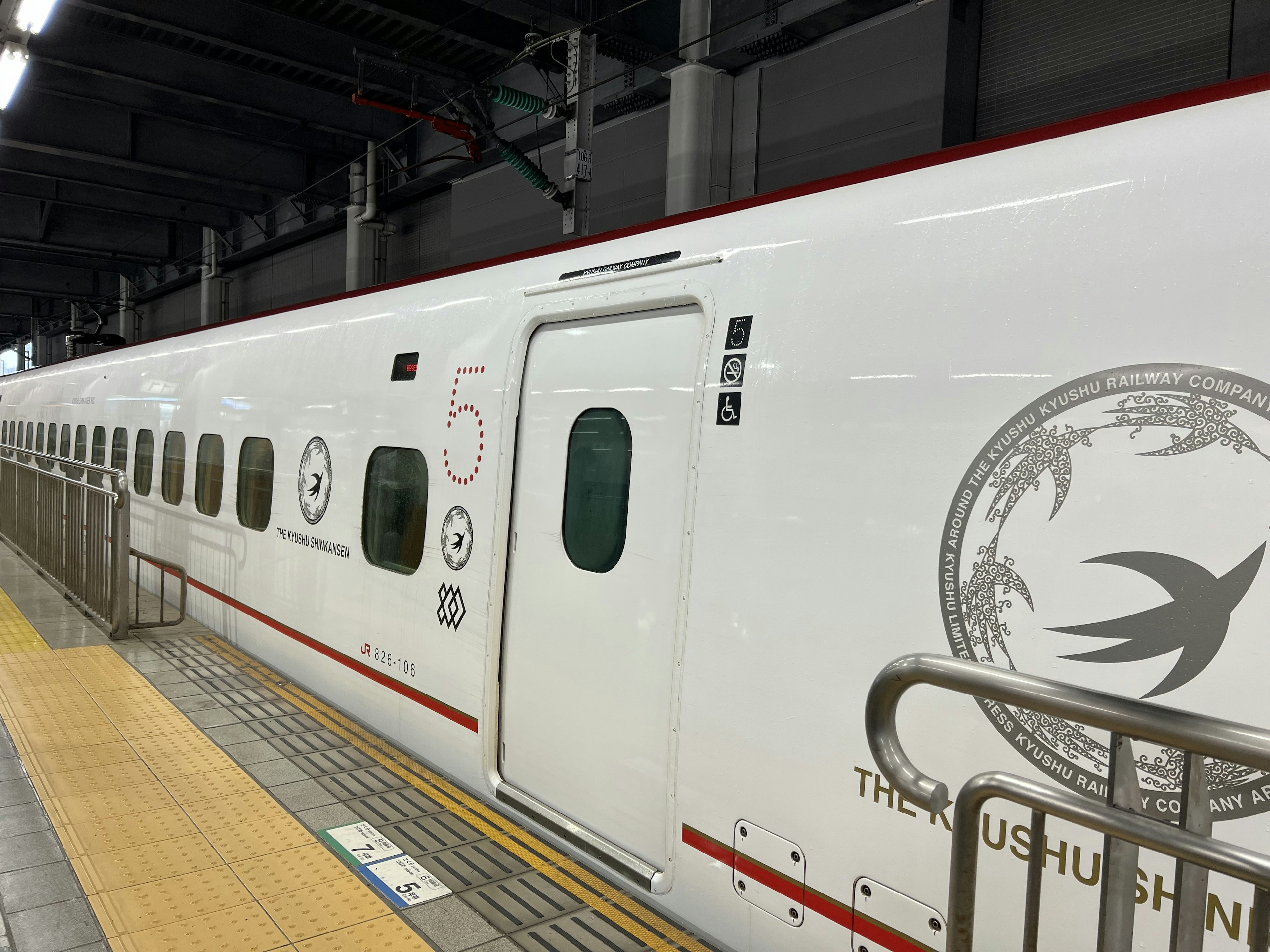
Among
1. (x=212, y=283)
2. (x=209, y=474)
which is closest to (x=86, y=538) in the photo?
(x=209, y=474)

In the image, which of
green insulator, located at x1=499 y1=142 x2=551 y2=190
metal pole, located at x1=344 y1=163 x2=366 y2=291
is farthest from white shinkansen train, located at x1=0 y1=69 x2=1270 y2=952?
metal pole, located at x1=344 y1=163 x2=366 y2=291

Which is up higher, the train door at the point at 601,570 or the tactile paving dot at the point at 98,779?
the train door at the point at 601,570

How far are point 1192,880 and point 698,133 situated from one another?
301 inches

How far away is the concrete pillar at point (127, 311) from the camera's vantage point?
24.3m

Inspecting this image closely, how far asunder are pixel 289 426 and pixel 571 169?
3946 millimetres

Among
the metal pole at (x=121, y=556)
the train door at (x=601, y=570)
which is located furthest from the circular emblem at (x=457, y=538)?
the metal pole at (x=121, y=556)

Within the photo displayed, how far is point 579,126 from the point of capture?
8336 millimetres

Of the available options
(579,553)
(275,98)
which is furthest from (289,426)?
(275,98)

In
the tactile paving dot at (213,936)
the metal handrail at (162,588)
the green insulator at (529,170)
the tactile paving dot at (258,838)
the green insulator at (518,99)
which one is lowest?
the tactile paving dot at (213,936)

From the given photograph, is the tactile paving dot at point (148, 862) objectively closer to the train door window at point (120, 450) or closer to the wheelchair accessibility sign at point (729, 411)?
the wheelchair accessibility sign at point (729, 411)

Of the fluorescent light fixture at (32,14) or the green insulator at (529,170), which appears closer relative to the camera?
the fluorescent light fixture at (32,14)

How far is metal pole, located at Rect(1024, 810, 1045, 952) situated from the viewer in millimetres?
1366

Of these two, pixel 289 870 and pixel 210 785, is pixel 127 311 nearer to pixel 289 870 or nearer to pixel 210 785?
pixel 210 785

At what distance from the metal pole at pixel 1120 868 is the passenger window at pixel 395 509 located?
11.7ft
